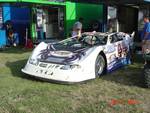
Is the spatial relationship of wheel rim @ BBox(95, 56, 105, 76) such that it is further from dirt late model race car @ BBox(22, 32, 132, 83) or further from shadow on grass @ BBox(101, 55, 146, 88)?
shadow on grass @ BBox(101, 55, 146, 88)

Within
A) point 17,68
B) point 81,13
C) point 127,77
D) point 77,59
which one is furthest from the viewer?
point 81,13

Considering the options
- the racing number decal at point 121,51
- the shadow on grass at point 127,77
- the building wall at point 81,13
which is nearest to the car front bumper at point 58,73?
the shadow on grass at point 127,77

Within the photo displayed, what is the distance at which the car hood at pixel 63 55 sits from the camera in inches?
323

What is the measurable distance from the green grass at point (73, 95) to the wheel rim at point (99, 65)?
0.18 m

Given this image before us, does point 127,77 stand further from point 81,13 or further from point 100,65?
point 81,13

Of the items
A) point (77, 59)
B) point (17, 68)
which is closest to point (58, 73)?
point (77, 59)

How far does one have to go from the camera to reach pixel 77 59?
8.14 m

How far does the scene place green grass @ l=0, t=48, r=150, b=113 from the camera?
607 cm

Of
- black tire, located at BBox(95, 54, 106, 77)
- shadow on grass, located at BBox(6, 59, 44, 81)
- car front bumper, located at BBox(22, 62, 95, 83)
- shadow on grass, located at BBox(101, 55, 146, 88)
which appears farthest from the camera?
shadow on grass, located at BBox(6, 59, 44, 81)

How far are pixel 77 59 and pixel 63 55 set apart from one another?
499 mm

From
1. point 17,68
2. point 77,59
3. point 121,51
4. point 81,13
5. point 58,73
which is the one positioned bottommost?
point 17,68

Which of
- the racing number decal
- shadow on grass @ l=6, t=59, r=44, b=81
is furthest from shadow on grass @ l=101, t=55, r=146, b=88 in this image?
shadow on grass @ l=6, t=59, r=44, b=81

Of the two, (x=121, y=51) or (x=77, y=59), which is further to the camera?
(x=121, y=51)

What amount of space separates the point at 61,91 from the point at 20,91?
3.11ft
